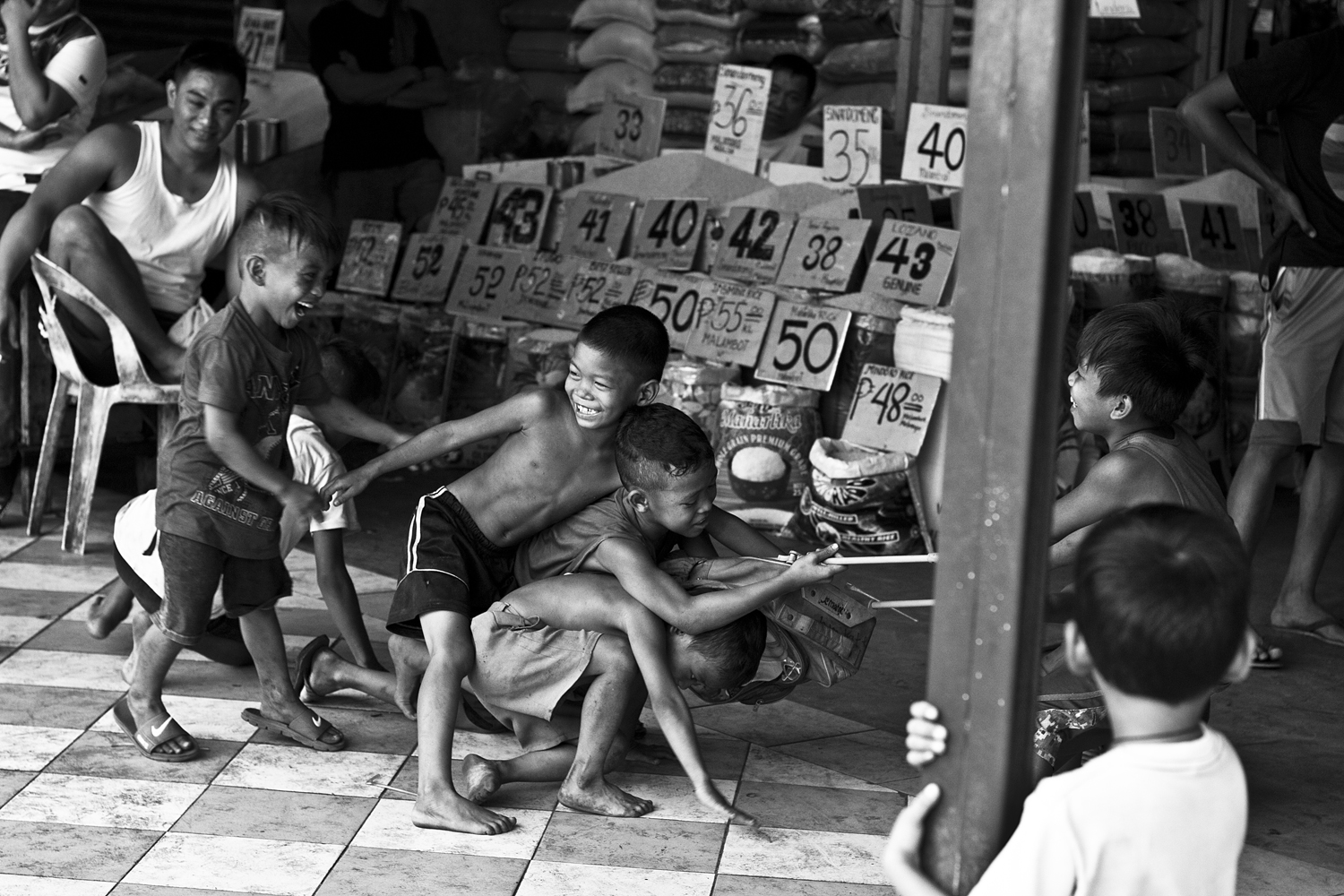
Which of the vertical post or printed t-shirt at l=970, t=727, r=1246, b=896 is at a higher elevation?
the vertical post

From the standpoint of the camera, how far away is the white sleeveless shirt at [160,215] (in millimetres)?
4062

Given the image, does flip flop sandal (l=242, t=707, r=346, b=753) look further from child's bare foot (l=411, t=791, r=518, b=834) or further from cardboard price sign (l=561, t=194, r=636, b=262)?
cardboard price sign (l=561, t=194, r=636, b=262)

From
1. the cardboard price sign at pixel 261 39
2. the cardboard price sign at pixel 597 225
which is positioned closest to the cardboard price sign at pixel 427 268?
the cardboard price sign at pixel 597 225

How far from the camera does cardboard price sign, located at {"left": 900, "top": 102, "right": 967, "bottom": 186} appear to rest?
16.9ft

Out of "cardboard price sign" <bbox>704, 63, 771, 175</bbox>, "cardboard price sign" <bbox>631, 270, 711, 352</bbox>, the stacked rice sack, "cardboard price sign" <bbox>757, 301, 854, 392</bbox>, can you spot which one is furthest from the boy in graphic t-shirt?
the stacked rice sack

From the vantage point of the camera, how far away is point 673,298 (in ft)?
17.5

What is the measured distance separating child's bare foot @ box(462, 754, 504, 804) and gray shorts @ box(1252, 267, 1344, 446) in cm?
217

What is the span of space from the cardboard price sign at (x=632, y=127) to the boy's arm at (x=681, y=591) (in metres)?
3.85

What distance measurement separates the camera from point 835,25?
24.8 ft

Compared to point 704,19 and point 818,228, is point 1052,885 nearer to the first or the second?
point 818,228

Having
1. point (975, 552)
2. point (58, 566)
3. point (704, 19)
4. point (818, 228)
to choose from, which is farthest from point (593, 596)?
point (704, 19)

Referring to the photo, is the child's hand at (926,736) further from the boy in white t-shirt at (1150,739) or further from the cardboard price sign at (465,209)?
the cardboard price sign at (465,209)

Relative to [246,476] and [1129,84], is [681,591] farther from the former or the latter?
[1129,84]

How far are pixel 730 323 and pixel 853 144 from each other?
2.90 ft
